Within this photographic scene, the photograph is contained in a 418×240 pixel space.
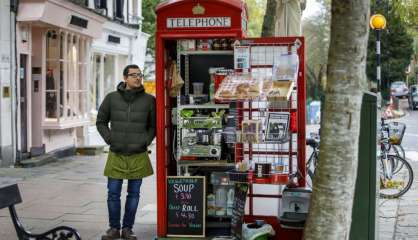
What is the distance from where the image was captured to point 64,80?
647 inches

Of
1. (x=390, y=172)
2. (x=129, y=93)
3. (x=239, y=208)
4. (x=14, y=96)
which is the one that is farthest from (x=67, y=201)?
(x=390, y=172)

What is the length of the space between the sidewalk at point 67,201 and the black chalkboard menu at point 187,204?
624 millimetres

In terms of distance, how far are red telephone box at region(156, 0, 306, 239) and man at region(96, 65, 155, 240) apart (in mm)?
188

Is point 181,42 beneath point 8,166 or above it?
above

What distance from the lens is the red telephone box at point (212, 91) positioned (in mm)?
6566

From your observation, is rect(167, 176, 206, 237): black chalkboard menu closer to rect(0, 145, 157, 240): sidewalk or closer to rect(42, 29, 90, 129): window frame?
rect(0, 145, 157, 240): sidewalk

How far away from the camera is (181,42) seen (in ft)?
23.3

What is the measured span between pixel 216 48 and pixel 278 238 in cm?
Result: 204

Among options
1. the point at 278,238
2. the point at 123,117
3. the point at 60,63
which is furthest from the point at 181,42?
the point at 60,63

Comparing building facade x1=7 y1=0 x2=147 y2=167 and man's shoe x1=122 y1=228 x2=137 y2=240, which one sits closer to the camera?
man's shoe x1=122 y1=228 x2=137 y2=240

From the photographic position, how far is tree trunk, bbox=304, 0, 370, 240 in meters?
4.69

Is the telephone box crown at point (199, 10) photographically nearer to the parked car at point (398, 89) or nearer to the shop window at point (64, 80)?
the shop window at point (64, 80)

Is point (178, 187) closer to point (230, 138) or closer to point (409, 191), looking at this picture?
point (230, 138)

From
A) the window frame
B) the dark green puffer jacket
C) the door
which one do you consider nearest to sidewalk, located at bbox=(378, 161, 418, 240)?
the dark green puffer jacket
